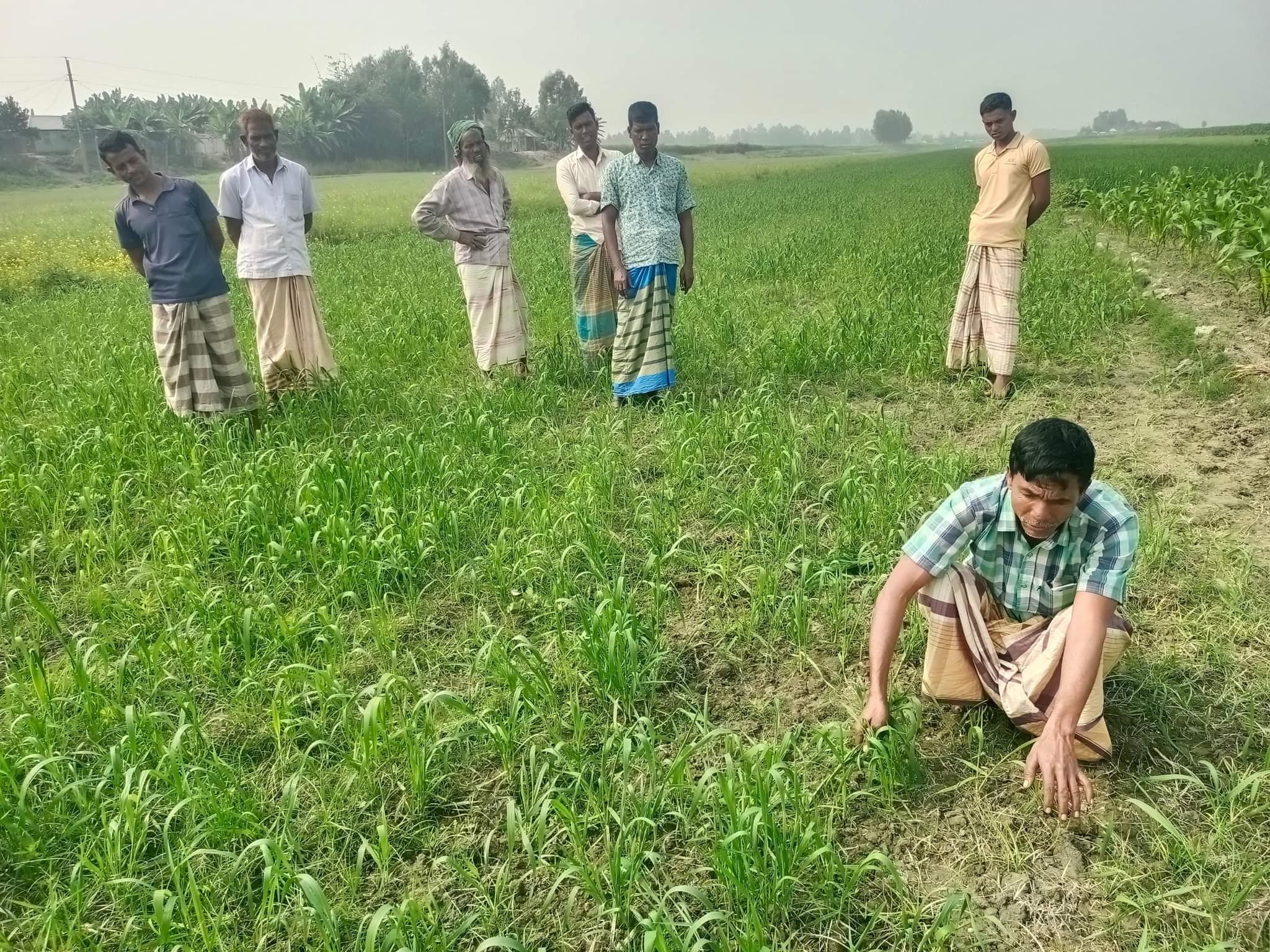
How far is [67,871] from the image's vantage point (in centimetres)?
215

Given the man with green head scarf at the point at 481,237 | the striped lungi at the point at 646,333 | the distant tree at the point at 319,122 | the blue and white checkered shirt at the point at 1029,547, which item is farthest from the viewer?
the distant tree at the point at 319,122

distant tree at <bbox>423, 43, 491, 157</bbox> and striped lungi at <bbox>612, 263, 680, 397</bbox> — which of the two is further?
distant tree at <bbox>423, 43, 491, 157</bbox>

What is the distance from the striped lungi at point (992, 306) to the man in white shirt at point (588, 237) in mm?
2312

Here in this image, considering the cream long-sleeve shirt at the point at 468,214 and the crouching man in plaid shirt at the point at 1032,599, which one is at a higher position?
the cream long-sleeve shirt at the point at 468,214

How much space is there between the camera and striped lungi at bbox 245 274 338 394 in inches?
210

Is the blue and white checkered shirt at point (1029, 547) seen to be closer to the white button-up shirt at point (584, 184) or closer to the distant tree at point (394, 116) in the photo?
the white button-up shirt at point (584, 184)

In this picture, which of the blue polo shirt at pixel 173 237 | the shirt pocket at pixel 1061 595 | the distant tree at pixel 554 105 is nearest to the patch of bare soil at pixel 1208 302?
the shirt pocket at pixel 1061 595

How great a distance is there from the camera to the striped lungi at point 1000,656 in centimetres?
226

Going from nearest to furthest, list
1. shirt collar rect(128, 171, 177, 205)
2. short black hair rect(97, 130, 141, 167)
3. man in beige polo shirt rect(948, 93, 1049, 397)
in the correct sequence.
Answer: short black hair rect(97, 130, 141, 167), shirt collar rect(128, 171, 177, 205), man in beige polo shirt rect(948, 93, 1049, 397)

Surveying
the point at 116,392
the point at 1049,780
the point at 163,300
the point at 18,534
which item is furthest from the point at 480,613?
the point at 116,392

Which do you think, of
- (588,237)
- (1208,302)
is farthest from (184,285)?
(1208,302)

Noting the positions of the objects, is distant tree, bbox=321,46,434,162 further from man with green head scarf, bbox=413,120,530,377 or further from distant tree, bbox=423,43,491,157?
man with green head scarf, bbox=413,120,530,377

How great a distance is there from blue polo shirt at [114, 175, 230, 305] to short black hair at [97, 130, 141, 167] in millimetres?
278

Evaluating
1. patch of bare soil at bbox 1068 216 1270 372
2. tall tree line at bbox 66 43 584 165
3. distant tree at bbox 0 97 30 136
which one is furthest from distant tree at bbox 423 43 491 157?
patch of bare soil at bbox 1068 216 1270 372
